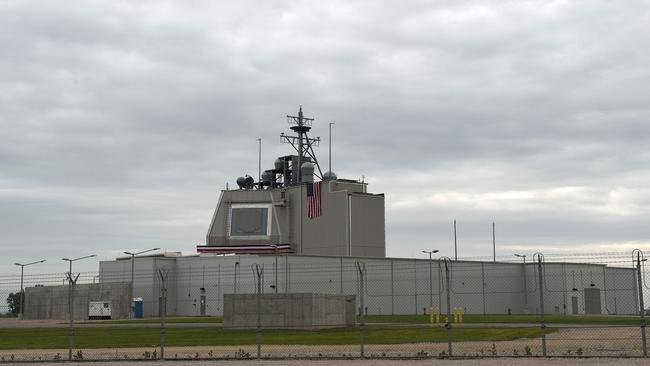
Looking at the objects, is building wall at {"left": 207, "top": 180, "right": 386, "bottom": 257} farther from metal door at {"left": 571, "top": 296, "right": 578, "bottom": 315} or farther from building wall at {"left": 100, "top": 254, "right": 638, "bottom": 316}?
metal door at {"left": 571, "top": 296, "right": 578, "bottom": 315}

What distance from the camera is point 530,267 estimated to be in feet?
349

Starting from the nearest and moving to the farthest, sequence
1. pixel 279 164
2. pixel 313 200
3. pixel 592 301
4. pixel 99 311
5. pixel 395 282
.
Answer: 1. pixel 99 311
2. pixel 395 282
3. pixel 592 301
4. pixel 313 200
5. pixel 279 164

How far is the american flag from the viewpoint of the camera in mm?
109375

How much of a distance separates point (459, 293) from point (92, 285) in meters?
43.6

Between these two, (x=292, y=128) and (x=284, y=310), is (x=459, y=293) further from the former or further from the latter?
(x=284, y=310)

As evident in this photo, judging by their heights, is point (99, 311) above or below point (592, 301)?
below

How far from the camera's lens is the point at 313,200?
361ft

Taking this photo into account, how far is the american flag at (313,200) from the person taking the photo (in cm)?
10938

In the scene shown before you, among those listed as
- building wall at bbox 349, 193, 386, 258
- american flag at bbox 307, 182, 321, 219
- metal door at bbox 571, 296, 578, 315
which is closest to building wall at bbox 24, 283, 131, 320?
american flag at bbox 307, 182, 321, 219

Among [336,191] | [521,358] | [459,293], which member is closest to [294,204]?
[336,191]

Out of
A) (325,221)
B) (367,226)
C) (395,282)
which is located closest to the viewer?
(395,282)

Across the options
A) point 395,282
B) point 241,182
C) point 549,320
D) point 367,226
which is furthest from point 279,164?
point 549,320

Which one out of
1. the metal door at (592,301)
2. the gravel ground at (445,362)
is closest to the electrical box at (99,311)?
the metal door at (592,301)

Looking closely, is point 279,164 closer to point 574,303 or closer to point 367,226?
point 367,226
